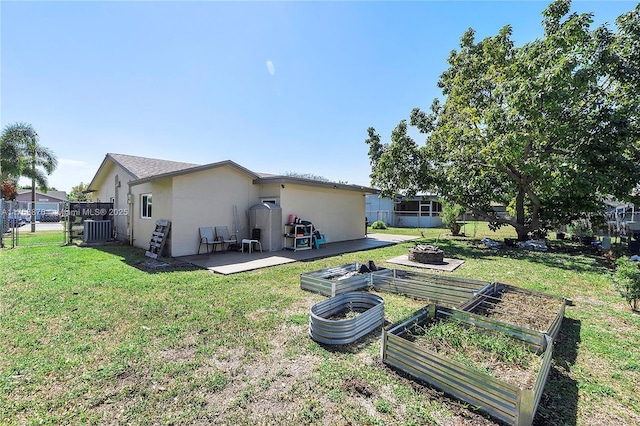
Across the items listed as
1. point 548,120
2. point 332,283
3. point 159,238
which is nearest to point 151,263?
point 159,238

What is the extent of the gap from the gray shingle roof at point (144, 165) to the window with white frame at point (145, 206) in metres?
0.86

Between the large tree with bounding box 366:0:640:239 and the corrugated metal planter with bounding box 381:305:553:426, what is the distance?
870cm

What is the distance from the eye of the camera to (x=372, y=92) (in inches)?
516

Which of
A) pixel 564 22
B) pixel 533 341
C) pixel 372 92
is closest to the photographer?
pixel 533 341

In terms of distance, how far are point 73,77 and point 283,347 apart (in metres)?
12.4

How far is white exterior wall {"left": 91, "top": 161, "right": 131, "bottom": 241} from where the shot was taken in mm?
12805

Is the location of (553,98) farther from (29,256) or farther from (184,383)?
(29,256)

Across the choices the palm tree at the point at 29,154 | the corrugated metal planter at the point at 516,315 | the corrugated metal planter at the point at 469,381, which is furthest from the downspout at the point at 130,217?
the corrugated metal planter at the point at 516,315

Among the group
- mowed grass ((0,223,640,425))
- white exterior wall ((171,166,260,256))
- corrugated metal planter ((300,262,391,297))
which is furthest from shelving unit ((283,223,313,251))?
mowed grass ((0,223,640,425))

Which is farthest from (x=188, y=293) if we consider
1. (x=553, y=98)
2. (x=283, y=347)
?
(x=553, y=98)

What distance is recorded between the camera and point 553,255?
33.7 feet

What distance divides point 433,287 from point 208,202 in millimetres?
8278

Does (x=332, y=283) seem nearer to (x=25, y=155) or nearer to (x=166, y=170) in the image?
(x=166, y=170)

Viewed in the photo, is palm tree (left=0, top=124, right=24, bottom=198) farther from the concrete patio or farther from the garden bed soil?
the garden bed soil
